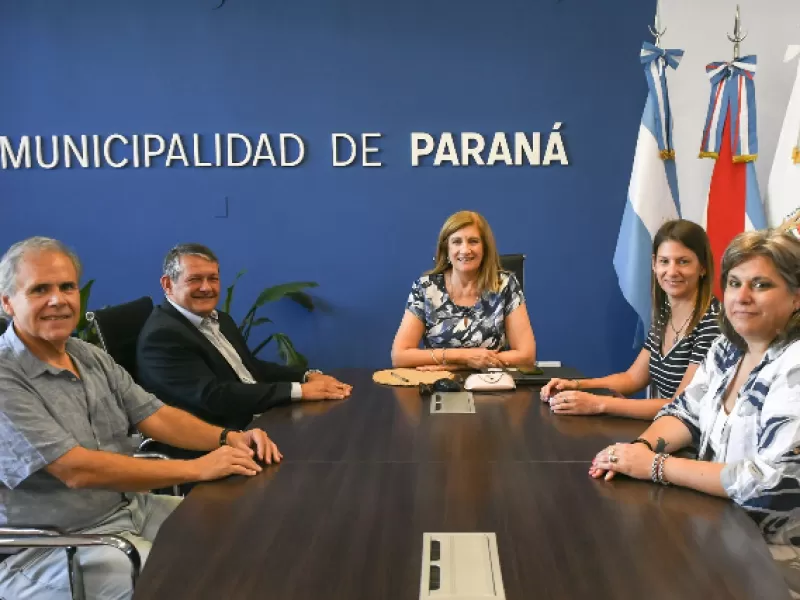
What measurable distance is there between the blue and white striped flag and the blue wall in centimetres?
24

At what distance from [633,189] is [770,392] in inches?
96.1

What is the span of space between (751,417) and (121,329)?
6.76ft

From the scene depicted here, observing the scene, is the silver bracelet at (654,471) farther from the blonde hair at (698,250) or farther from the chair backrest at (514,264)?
the chair backrest at (514,264)

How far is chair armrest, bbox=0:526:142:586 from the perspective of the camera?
4.56 feet

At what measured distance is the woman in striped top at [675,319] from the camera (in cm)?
219

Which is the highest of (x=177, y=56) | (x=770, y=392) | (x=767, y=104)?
(x=177, y=56)

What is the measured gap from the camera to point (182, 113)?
3982 millimetres

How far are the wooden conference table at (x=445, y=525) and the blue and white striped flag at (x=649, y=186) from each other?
198 cm

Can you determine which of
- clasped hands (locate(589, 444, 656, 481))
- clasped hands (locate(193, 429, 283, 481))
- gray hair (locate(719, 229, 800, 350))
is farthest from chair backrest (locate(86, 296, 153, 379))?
gray hair (locate(719, 229, 800, 350))

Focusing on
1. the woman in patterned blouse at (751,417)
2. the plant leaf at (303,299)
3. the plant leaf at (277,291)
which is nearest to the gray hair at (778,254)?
the woman in patterned blouse at (751,417)

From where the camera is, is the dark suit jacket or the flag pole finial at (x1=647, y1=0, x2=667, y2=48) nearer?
the dark suit jacket

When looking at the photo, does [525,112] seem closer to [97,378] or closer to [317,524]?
[97,378]

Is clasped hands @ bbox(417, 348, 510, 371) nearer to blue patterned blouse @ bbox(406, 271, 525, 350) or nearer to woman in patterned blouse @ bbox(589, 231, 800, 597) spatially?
blue patterned blouse @ bbox(406, 271, 525, 350)

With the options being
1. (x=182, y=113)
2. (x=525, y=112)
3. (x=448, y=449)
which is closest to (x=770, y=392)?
(x=448, y=449)
